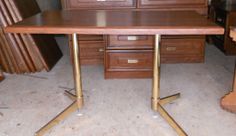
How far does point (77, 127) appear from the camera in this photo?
1924 millimetres

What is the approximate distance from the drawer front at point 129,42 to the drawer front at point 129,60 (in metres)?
0.06

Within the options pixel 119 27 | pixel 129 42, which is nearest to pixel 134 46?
pixel 129 42

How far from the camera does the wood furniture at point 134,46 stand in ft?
8.69

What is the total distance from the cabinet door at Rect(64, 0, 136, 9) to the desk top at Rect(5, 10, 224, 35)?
40.5 inches

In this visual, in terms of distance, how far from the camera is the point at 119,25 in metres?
1.60

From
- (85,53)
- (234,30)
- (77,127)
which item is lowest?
(77,127)

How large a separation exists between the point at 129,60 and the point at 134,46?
145mm

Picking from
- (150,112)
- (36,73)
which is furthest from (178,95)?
(36,73)

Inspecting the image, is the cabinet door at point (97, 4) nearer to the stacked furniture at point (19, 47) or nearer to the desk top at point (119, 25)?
the stacked furniture at point (19, 47)

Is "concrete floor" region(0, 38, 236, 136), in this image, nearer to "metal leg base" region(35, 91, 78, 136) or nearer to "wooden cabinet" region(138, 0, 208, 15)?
"metal leg base" region(35, 91, 78, 136)

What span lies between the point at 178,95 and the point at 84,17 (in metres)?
1.02

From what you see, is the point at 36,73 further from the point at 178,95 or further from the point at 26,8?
the point at 178,95

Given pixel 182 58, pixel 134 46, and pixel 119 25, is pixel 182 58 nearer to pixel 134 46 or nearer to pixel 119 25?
pixel 134 46

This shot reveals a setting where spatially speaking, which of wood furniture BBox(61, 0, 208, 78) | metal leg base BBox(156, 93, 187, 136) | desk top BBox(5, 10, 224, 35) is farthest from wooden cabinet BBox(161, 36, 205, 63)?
desk top BBox(5, 10, 224, 35)
